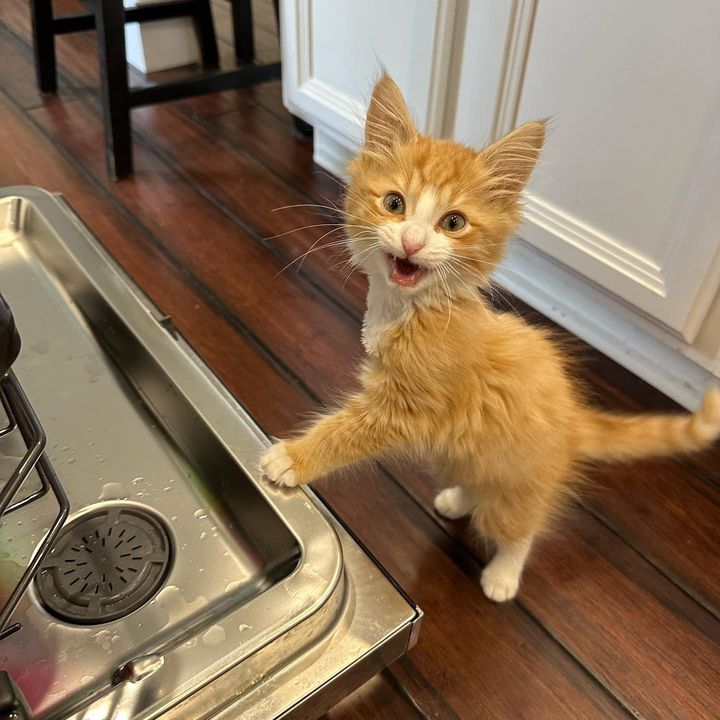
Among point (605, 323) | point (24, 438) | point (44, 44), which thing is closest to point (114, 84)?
point (44, 44)

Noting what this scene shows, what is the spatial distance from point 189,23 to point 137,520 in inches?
77.1

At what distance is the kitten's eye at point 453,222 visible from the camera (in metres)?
0.75

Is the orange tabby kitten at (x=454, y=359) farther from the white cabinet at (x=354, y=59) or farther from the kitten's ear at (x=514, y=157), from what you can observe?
the white cabinet at (x=354, y=59)

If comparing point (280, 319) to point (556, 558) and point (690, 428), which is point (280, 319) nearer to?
point (556, 558)

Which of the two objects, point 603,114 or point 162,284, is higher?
point 603,114

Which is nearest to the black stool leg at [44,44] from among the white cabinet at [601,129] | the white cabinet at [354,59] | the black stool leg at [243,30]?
the black stool leg at [243,30]

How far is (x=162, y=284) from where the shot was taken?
57.7 inches

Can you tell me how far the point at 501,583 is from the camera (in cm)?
96

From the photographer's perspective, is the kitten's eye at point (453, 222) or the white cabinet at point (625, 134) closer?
the kitten's eye at point (453, 222)

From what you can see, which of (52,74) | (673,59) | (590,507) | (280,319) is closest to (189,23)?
(52,74)

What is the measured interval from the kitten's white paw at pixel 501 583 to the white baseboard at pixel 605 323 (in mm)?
484

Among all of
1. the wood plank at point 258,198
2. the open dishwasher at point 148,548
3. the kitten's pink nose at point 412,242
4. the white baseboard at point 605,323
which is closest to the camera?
the open dishwasher at point 148,548

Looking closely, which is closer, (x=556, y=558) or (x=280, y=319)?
(x=556, y=558)

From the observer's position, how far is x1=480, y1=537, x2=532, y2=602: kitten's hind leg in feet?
3.11
